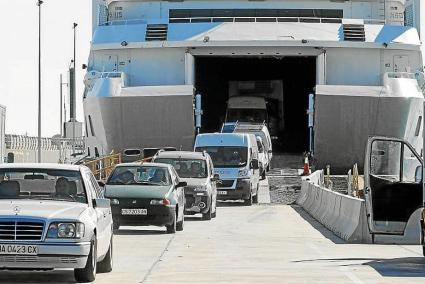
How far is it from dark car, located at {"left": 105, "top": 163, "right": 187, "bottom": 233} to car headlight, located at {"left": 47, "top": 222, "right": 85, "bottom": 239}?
11032 mm

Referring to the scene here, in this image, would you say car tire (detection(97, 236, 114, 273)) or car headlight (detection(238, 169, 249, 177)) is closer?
car tire (detection(97, 236, 114, 273))

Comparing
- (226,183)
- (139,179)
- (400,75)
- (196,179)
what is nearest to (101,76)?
(400,75)

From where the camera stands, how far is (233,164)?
4088 centimetres

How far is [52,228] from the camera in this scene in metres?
14.1

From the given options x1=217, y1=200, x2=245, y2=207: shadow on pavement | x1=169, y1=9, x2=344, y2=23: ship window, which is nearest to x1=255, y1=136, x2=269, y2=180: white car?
x1=169, y1=9, x2=344, y2=23: ship window

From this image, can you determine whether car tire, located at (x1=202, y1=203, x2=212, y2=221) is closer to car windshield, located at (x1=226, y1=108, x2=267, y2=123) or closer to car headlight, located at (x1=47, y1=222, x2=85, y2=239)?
car headlight, located at (x1=47, y1=222, x2=85, y2=239)

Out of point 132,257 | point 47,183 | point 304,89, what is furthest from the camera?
point 304,89

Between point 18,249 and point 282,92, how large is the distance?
52690 millimetres

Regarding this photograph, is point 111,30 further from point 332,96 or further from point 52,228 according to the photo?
point 52,228

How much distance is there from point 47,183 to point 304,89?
48.6 meters

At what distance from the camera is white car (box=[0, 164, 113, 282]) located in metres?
13.9

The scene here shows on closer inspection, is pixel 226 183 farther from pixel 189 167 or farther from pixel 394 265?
pixel 394 265

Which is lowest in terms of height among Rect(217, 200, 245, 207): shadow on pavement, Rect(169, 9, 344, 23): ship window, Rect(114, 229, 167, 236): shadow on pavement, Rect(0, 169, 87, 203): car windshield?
Rect(217, 200, 245, 207): shadow on pavement

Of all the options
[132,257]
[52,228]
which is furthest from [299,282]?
[132,257]
